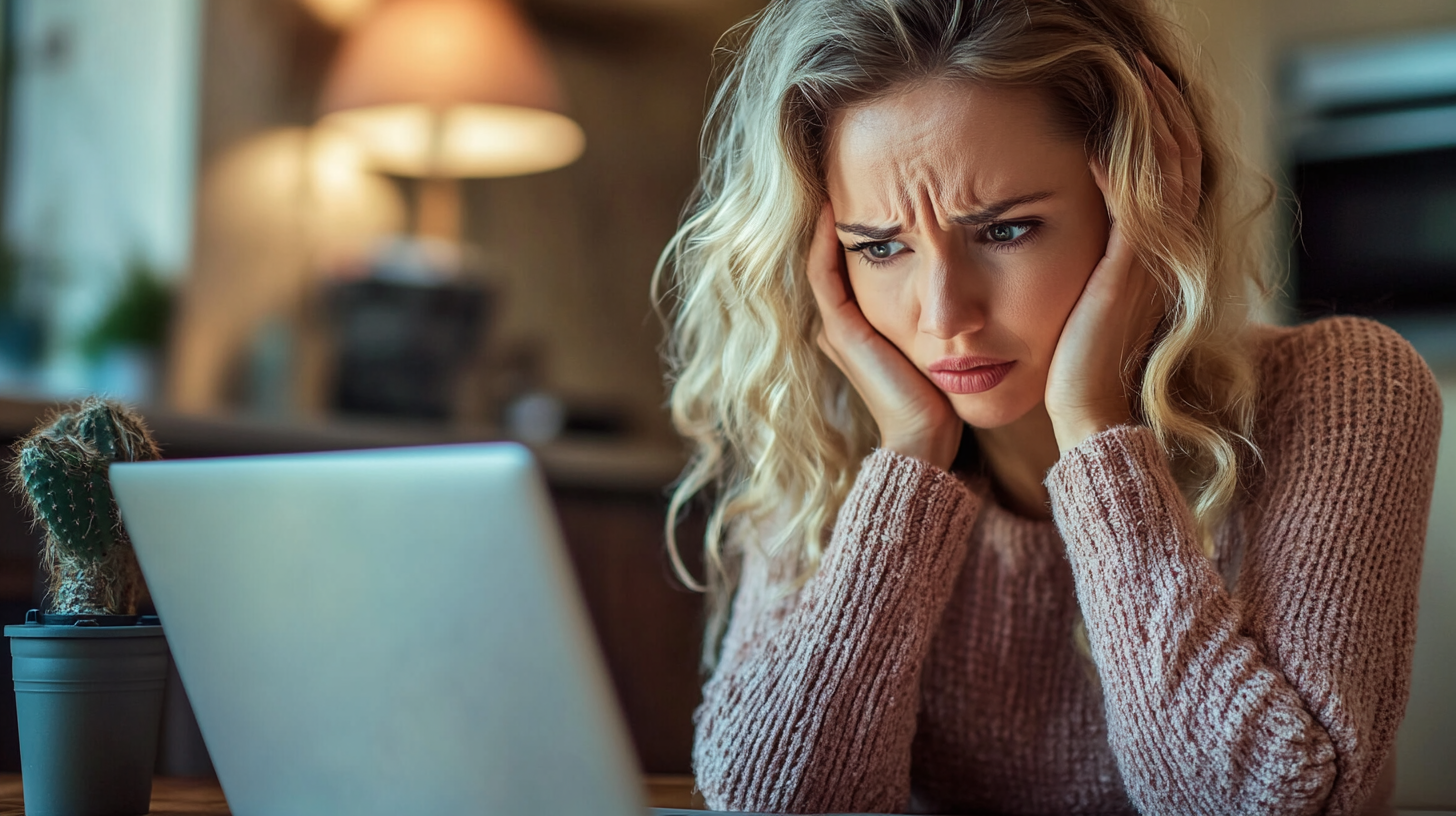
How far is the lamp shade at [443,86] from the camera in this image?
2.70 m

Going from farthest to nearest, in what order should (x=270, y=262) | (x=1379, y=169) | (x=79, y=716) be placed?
(x=270, y=262)
(x=1379, y=169)
(x=79, y=716)

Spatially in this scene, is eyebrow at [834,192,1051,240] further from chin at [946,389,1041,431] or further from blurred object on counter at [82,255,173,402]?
blurred object on counter at [82,255,173,402]

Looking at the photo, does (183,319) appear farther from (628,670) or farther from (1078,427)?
(1078,427)

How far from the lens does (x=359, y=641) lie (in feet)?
2.09

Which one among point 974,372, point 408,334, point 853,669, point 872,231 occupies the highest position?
point 872,231

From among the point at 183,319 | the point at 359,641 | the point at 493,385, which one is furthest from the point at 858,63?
the point at 493,385

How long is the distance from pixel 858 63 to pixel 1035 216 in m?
0.20

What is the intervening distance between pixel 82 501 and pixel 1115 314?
0.78m

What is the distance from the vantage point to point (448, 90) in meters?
2.70

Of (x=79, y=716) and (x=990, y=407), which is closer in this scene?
(x=79, y=716)

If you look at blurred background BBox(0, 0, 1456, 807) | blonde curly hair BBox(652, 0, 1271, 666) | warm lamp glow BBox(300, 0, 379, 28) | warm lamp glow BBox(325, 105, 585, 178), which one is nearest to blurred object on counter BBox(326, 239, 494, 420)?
blurred background BBox(0, 0, 1456, 807)

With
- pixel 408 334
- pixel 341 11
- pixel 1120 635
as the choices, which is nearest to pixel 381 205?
pixel 408 334

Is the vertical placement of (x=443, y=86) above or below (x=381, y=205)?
above

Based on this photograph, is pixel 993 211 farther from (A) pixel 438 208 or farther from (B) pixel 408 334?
(A) pixel 438 208
